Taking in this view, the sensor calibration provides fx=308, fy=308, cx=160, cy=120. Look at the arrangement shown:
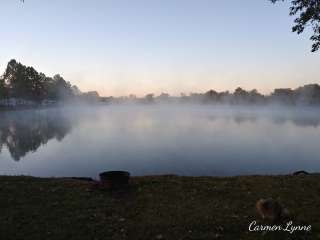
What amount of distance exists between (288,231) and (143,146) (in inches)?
857

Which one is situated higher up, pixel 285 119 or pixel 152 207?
pixel 285 119

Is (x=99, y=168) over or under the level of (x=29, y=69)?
under

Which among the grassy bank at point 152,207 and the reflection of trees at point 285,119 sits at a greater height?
the reflection of trees at point 285,119

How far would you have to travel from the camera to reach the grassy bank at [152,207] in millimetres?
6691

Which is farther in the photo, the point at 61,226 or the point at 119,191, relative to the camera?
the point at 119,191

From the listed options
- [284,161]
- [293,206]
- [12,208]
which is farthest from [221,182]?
[284,161]

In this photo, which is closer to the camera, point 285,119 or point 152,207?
point 152,207

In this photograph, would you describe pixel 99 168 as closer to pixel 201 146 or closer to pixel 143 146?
pixel 143 146

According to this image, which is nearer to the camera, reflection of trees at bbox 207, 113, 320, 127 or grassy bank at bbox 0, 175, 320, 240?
grassy bank at bbox 0, 175, 320, 240

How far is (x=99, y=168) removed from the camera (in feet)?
62.4

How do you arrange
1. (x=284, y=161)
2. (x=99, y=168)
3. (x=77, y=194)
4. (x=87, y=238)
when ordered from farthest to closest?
(x=284, y=161)
(x=99, y=168)
(x=77, y=194)
(x=87, y=238)

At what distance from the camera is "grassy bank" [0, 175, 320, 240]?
22.0 ft

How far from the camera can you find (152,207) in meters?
8.24

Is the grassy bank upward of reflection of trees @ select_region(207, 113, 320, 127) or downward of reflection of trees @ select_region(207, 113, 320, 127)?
downward
